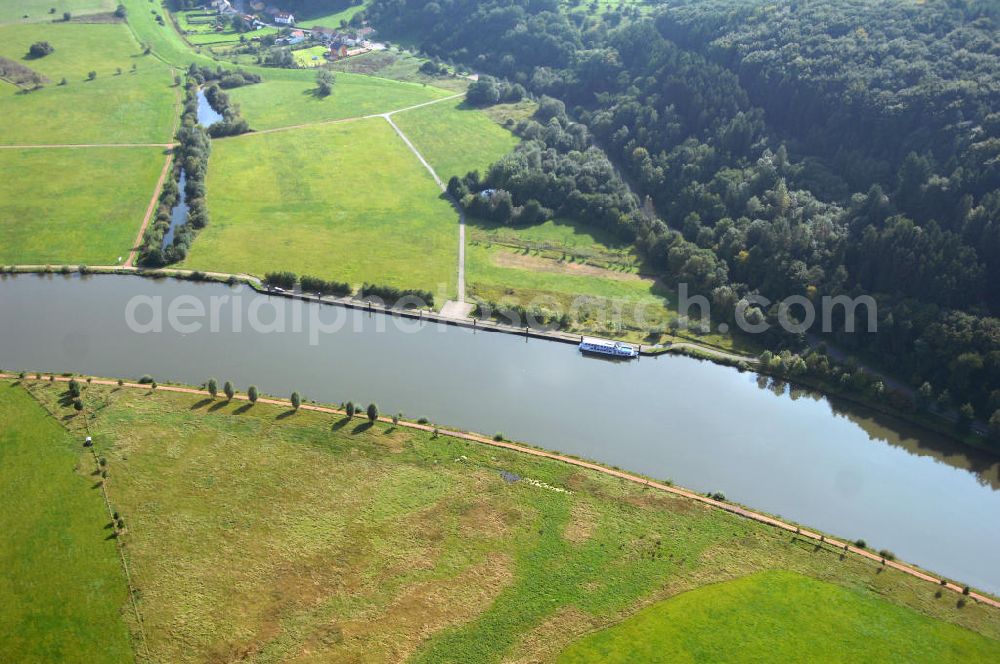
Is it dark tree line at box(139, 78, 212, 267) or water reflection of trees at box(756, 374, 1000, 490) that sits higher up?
dark tree line at box(139, 78, 212, 267)

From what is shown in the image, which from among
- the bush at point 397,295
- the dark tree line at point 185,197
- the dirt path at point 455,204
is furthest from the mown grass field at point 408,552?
the dark tree line at point 185,197

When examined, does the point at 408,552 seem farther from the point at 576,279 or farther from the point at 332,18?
the point at 332,18

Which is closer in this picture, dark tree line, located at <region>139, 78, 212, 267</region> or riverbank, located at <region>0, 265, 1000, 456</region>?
riverbank, located at <region>0, 265, 1000, 456</region>

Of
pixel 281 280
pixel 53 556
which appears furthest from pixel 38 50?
pixel 53 556

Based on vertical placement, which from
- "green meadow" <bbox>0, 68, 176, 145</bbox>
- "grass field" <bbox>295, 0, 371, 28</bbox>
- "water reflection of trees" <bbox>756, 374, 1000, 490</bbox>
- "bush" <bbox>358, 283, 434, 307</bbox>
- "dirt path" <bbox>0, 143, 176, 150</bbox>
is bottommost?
"water reflection of trees" <bbox>756, 374, 1000, 490</bbox>

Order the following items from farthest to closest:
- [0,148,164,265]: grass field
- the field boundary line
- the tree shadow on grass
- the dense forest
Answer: [0,148,164,265]: grass field < the dense forest < the tree shadow on grass < the field boundary line

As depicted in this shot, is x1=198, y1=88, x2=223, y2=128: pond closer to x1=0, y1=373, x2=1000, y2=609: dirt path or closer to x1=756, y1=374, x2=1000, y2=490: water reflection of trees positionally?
x1=0, y1=373, x2=1000, y2=609: dirt path

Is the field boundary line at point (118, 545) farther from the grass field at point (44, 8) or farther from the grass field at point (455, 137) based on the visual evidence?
the grass field at point (44, 8)

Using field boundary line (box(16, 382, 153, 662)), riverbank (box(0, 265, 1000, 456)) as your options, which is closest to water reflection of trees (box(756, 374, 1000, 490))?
riverbank (box(0, 265, 1000, 456))

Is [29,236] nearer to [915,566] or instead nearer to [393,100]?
[393,100]
